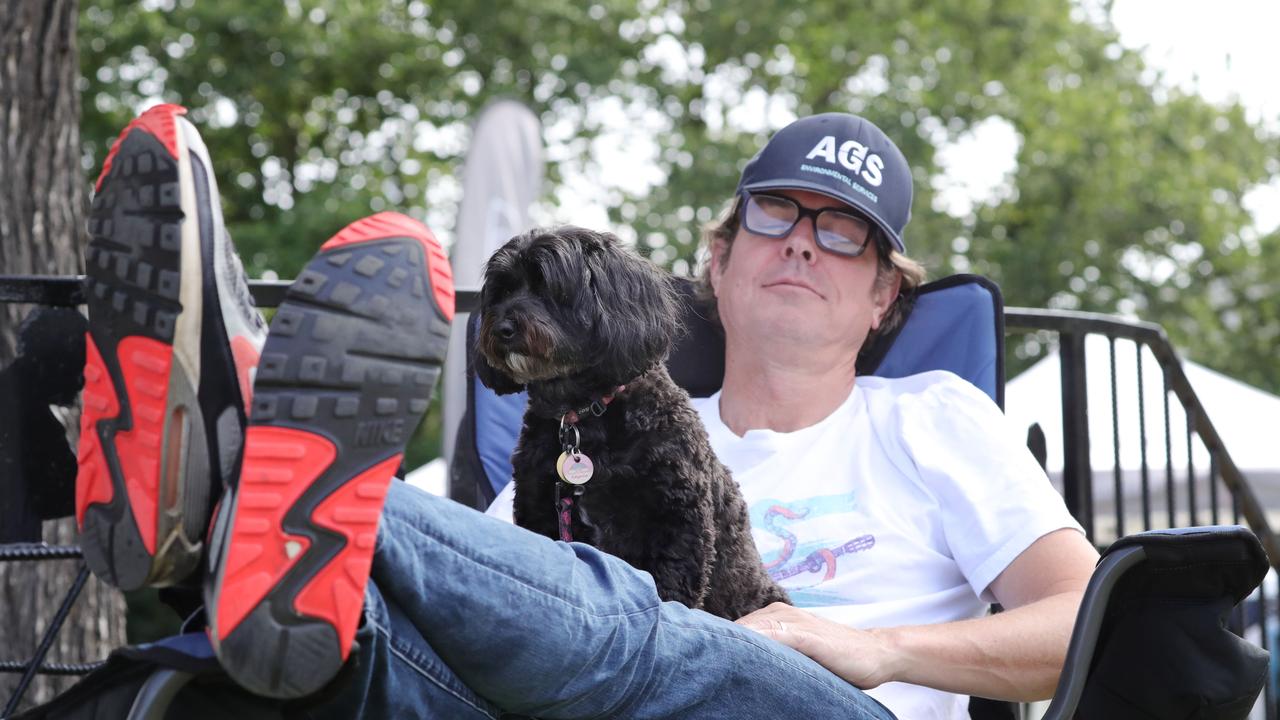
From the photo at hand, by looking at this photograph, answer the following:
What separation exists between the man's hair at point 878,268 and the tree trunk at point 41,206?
212cm

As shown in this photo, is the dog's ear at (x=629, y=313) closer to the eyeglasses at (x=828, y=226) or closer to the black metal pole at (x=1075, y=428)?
the eyeglasses at (x=828, y=226)

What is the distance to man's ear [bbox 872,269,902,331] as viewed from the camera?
10.2 feet

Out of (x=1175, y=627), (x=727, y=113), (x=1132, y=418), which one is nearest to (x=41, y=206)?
(x=1175, y=627)

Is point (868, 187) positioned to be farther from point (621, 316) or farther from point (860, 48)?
point (860, 48)

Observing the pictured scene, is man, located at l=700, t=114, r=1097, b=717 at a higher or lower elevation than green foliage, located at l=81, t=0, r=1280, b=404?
lower

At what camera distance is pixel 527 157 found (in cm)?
851

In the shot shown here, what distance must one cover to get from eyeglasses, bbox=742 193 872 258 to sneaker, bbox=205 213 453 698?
160 cm

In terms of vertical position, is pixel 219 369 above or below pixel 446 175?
below

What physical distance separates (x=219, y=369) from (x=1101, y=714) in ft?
4.83

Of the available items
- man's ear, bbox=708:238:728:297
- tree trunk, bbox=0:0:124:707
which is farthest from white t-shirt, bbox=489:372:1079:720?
tree trunk, bbox=0:0:124:707

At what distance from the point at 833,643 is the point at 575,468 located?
70 cm

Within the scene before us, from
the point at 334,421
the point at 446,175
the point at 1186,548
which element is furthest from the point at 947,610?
the point at 446,175

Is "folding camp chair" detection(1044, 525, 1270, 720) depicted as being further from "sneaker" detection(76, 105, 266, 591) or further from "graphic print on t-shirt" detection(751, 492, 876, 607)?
"sneaker" detection(76, 105, 266, 591)

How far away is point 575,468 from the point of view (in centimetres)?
252
